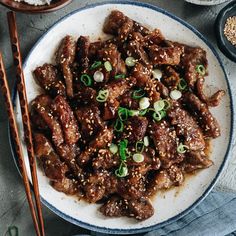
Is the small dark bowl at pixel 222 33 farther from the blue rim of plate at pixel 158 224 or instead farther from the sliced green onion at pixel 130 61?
the sliced green onion at pixel 130 61

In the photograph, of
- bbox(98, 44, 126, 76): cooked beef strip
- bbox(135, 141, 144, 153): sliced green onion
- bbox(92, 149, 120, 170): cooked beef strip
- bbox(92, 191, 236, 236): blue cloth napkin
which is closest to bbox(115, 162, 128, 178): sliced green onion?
bbox(92, 149, 120, 170): cooked beef strip

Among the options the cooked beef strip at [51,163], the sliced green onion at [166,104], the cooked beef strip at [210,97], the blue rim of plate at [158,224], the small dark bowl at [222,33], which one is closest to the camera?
the cooked beef strip at [51,163]

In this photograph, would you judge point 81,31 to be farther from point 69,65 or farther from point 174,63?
point 174,63

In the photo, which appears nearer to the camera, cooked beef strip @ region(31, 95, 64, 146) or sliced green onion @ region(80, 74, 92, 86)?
cooked beef strip @ region(31, 95, 64, 146)

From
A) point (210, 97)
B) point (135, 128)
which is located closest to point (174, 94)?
point (210, 97)

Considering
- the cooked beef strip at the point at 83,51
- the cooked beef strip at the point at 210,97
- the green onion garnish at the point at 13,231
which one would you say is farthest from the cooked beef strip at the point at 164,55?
the green onion garnish at the point at 13,231

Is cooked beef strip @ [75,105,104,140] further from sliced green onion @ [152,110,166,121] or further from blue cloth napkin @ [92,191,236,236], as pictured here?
blue cloth napkin @ [92,191,236,236]
